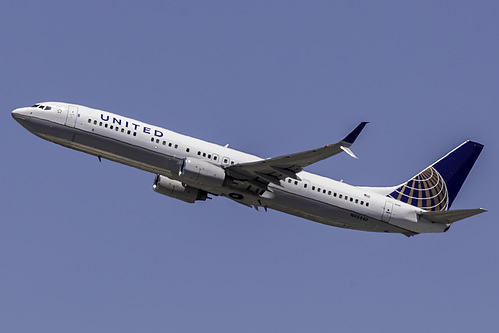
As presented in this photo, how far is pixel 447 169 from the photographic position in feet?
219

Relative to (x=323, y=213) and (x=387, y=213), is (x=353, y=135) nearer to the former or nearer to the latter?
(x=323, y=213)

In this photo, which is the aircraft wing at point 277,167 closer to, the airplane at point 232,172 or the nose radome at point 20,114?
the airplane at point 232,172

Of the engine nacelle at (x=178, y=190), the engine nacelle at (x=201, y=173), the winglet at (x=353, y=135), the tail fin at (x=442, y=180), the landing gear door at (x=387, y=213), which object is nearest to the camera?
the winglet at (x=353, y=135)

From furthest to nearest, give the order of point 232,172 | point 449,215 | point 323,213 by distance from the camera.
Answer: point 449,215, point 323,213, point 232,172

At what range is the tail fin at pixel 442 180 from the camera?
6506 cm

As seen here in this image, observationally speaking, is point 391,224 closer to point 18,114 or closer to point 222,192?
point 222,192

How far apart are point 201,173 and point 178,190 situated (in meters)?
5.30

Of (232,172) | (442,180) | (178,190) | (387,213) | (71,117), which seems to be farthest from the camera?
(442,180)

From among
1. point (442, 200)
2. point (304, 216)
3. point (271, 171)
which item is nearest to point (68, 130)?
point (271, 171)

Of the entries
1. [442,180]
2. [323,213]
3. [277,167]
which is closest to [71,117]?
[277,167]

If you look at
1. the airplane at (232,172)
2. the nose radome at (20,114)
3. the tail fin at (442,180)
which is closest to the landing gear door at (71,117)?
the airplane at (232,172)

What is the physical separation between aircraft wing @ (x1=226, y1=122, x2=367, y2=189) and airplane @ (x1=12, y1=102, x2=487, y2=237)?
0.07 meters

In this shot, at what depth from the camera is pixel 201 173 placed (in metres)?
55.7

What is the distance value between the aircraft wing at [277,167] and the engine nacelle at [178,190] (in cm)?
458
